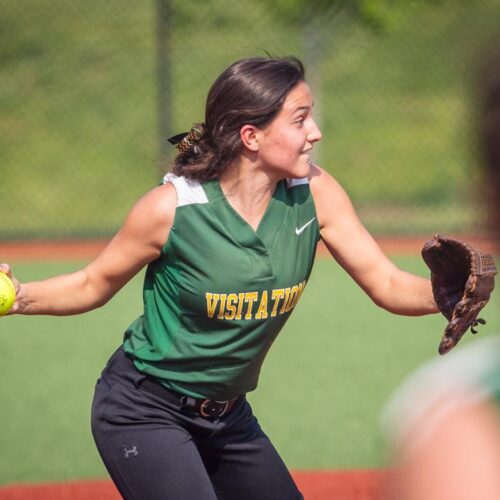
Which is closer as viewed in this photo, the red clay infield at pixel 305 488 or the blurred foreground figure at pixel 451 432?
the blurred foreground figure at pixel 451 432

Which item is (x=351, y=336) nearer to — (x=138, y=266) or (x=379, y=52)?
(x=138, y=266)

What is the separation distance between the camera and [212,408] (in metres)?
3.28

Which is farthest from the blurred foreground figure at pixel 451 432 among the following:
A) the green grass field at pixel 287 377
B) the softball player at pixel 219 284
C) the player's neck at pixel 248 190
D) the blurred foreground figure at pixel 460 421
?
the green grass field at pixel 287 377

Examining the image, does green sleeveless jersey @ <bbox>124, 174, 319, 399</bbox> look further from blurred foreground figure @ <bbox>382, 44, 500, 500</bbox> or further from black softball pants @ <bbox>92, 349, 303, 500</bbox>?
blurred foreground figure @ <bbox>382, 44, 500, 500</bbox>

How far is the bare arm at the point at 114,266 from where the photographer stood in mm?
3262

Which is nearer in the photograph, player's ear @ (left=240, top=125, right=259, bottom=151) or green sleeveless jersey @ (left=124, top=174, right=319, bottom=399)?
green sleeveless jersey @ (left=124, top=174, right=319, bottom=399)

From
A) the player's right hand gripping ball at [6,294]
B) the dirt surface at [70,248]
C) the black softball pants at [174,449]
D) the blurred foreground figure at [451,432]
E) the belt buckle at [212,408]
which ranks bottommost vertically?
the dirt surface at [70,248]

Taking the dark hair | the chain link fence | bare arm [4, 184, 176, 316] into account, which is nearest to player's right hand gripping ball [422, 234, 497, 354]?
the dark hair

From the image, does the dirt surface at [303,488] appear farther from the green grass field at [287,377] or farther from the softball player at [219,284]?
the softball player at [219,284]

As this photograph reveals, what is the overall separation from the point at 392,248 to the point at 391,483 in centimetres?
945

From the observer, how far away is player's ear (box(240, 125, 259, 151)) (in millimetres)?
3346

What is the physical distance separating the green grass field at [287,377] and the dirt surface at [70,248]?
3.34 feet

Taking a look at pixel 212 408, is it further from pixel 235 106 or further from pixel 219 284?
pixel 235 106

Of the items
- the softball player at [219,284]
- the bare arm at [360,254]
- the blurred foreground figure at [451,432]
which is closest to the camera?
the blurred foreground figure at [451,432]
